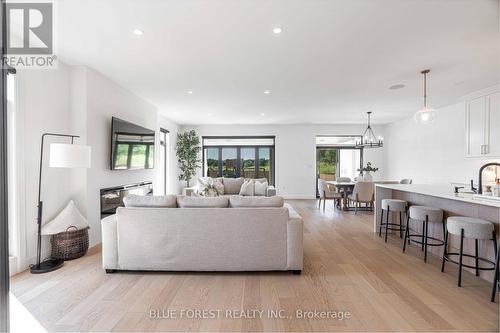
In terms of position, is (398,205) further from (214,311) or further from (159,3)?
(159,3)

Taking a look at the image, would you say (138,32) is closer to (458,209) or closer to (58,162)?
(58,162)

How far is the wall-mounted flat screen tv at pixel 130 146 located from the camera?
412 centimetres

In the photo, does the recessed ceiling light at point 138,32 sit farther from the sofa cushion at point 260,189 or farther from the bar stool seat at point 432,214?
the sofa cushion at point 260,189

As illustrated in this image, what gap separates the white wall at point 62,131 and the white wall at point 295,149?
4.55 metres

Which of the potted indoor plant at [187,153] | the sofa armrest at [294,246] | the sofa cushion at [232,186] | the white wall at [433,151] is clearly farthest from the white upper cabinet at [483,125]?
the potted indoor plant at [187,153]

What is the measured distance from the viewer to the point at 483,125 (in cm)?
452

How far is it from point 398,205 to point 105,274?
430 cm

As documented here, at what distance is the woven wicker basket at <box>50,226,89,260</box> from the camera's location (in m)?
3.08

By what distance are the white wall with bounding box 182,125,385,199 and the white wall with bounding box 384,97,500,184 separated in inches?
31.7

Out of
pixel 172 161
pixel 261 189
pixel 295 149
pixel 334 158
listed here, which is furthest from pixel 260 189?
pixel 334 158

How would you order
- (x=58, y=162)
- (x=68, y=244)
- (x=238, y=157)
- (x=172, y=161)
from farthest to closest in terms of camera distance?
1. (x=238, y=157)
2. (x=172, y=161)
3. (x=68, y=244)
4. (x=58, y=162)

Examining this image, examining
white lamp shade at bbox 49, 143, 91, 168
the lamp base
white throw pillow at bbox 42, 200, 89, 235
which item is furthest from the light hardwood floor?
white lamp shade at bbox 49, 143, 91, 168

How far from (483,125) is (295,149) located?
5090 millimetres

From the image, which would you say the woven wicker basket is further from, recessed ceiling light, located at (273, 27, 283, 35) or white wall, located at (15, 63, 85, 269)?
recessed ceiling light, located at (273, 27, 283, 35)
